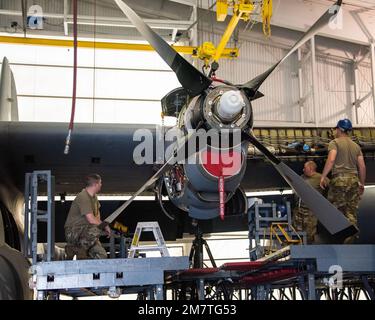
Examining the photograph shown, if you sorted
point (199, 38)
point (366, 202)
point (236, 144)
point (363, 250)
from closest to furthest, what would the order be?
point (363, 250) < point (236, 144) < point (366, 202) < point (199, 38)

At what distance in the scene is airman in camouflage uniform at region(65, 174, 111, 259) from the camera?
24.1ft

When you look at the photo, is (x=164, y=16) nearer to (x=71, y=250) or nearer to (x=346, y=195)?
(x=346, y=195)

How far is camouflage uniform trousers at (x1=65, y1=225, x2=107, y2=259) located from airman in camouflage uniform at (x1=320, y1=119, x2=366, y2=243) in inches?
123

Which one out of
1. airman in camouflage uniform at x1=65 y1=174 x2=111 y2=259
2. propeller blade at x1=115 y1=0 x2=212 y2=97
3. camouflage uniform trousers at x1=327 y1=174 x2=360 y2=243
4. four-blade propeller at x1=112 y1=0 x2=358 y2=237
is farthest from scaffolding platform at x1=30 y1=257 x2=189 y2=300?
camouflage uniform trousers at x1=327 y1=174 x2=360 y2=243

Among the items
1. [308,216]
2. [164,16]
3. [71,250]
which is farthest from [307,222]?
[164,16]

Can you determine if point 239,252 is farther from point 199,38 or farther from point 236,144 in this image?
point 236,144

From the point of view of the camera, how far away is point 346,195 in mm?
7980

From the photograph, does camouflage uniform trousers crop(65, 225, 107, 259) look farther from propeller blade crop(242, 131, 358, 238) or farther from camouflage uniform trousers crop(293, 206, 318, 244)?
camouflage uniform trousers crop(293, 206, 318, 244)

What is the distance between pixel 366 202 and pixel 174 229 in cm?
394

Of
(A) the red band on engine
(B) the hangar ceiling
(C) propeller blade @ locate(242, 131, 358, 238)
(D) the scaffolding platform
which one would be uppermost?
(B) the hangar ceiling

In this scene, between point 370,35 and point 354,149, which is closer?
point 354,149

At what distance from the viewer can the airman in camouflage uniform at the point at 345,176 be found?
7.95m

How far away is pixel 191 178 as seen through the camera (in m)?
→ 7.52

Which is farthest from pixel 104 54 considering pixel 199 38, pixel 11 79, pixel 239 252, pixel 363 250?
pixel 363 250
